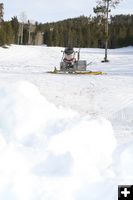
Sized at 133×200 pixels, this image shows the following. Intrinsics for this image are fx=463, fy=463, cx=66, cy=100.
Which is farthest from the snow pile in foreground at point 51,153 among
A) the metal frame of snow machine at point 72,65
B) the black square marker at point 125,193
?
the metal frame of snow machine at point 72,65

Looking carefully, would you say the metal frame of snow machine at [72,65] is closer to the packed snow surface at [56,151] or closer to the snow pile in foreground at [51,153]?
the packed snow surface at [56,151]

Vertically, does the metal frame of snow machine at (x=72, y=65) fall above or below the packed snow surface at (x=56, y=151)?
above

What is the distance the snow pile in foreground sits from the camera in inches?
271

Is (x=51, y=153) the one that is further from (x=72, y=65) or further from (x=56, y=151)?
(x=72, y=65)

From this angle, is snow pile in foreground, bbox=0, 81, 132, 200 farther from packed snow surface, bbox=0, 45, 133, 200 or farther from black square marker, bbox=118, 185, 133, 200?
black square marker, bbox=118, 185, 133, 200

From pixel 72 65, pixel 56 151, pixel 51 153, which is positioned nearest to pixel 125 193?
pixel 51 153

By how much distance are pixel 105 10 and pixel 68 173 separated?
34.7 metres

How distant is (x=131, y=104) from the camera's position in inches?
594

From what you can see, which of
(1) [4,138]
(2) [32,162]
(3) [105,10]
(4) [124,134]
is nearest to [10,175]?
(2) [32,162]

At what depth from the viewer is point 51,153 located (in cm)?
822

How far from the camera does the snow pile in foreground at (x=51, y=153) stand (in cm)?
689

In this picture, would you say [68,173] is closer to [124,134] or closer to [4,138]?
[4,138]

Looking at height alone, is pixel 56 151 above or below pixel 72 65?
below

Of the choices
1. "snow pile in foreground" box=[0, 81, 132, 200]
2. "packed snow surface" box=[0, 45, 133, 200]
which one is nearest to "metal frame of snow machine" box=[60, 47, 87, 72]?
"packed snow surface" box=[0, 45, 133, 200]
